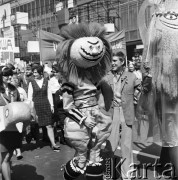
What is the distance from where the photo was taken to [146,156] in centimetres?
508

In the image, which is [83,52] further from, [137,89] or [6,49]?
[6,49]

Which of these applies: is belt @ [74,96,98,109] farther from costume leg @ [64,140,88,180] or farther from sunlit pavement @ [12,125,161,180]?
sunlit pavement @ [12,125,161,180]

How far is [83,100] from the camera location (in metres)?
3.46

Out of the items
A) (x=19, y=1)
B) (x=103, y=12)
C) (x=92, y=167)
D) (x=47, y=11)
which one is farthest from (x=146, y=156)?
(x=19, y=1)

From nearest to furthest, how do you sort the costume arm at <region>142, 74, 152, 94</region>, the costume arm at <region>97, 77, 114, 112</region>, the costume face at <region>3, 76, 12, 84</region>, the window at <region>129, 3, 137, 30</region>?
the costume arm at <region>142, 74, 152, 94</region>
the costume arm at <region>97, 77, 114, 112</region>
the costume face at <region>3, 76, 12, 84</region>
the window at <region>129, 3, 137, 30</region>

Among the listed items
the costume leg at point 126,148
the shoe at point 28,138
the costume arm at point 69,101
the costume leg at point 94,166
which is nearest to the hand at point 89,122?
the costume arm at point 69,101

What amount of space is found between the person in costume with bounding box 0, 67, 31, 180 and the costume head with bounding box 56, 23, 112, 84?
0.69m

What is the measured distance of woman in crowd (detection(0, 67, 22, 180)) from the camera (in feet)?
12.1

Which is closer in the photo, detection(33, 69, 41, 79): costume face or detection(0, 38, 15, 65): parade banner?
detection(33, 69, 41, 79): costume face

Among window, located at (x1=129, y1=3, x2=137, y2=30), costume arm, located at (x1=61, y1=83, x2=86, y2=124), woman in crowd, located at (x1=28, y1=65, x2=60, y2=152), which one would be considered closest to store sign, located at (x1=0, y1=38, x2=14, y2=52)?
woman in crowd, located at (x1=28, y1=65, x2=60, y2=152)

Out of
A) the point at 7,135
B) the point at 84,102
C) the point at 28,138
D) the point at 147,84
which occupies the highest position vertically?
the point at 147,84

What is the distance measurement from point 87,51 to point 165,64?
2.81 ft

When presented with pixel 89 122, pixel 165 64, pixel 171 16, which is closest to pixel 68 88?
pixel 89 122

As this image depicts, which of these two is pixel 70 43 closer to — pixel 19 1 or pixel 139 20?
pixel 139 20
